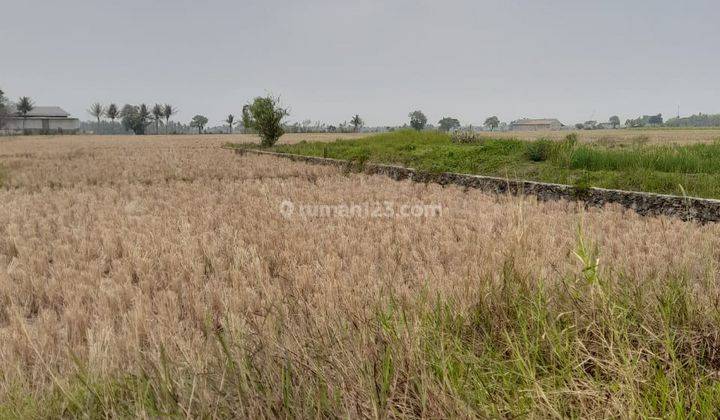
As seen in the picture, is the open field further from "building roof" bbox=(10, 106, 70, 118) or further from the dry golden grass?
"building roof" bbox=(10, 106, 70, 118)

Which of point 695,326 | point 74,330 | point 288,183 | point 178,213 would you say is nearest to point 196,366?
point 74,330

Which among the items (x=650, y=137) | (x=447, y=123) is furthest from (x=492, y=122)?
(x=650, y=137)

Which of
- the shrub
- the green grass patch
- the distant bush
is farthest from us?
the distant bush

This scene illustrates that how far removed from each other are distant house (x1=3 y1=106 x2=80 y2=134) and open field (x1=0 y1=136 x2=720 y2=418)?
325 feet

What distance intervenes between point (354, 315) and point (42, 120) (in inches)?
4627

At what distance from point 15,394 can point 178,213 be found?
6.15 m

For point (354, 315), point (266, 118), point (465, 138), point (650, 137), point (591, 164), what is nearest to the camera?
point (354, 315)

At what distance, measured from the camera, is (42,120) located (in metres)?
97.1

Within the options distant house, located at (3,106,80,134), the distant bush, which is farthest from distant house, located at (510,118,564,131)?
the distant bush

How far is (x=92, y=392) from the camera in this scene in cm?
218

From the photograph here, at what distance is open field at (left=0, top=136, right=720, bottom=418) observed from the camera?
1924 millimetres

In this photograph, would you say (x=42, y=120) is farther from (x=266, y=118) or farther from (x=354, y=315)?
(x=354, y=315)

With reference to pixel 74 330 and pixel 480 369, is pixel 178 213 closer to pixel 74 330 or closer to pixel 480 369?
pixel 74 330

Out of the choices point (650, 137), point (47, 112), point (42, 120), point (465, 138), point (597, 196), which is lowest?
point (597, 196)
